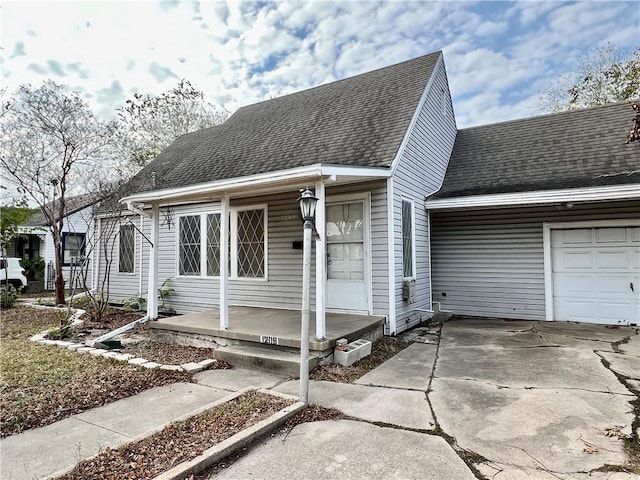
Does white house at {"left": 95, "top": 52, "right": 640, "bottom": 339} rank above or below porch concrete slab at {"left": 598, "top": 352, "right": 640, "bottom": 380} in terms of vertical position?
above

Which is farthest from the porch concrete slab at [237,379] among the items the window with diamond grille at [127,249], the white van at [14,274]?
the white van at [14,274]

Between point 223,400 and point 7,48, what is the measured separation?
648cm

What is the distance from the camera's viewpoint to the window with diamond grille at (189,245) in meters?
8.91

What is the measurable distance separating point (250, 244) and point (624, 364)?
20.9ft

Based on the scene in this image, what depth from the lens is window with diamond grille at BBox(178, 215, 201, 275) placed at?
891 centimetres

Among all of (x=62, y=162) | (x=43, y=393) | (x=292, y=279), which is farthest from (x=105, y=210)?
(x=43, y=393)

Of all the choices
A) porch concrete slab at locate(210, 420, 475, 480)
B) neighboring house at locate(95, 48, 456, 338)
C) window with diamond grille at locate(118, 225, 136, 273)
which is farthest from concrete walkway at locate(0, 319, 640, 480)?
window with diamond grille at locate(118, 225, 136, 273)

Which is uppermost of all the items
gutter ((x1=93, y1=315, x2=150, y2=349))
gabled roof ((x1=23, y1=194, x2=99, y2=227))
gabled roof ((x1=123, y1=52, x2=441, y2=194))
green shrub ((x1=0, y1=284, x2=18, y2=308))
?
gabled roof ((x1=123, y1=52, x2=441, y2=194))

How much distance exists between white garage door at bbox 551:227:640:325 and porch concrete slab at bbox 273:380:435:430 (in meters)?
5.29

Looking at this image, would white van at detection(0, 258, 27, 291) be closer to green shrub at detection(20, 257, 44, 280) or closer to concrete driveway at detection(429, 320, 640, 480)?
green shrub at detection(20, 257, 44, 280)

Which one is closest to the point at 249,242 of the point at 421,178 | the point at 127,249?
the point at 421,178

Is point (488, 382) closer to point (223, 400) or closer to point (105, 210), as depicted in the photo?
point (223, 400)

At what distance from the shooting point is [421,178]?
747cm

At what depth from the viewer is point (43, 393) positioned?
394 cm
